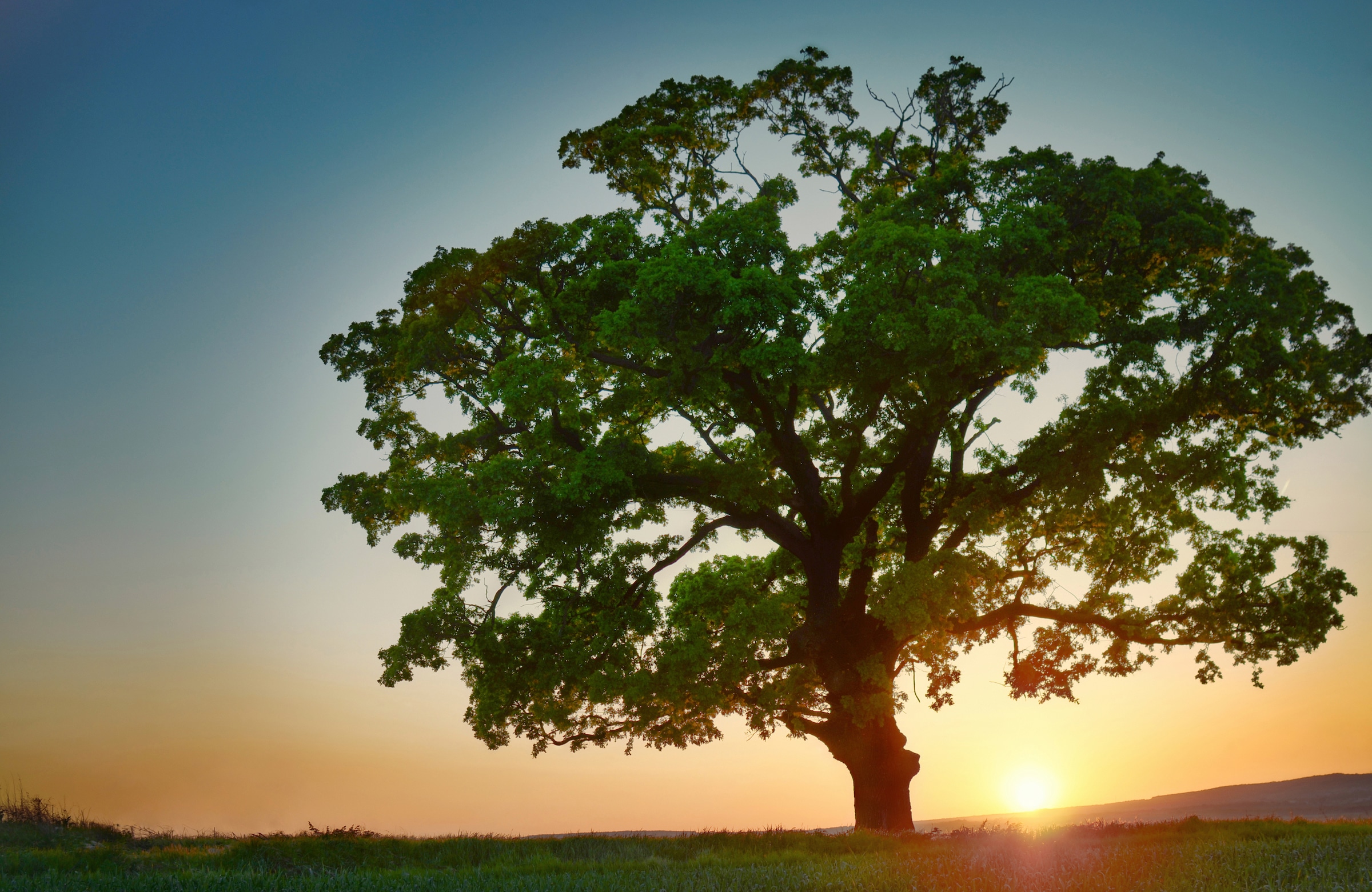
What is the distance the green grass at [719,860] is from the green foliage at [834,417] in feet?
14.5

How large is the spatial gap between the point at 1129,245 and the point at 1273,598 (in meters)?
9.42

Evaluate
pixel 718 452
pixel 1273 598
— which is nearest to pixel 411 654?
pixel 718 452

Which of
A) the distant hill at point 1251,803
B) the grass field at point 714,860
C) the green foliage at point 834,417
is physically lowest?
the distant hill at point 1251,803

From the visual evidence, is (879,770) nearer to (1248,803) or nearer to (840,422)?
(840,422)

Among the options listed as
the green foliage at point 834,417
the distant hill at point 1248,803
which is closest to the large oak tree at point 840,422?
the green foliage at point 834,417

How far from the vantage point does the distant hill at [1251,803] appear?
30797 millimetres

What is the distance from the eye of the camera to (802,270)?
756 inches

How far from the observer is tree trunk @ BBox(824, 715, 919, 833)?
21328 millimetres

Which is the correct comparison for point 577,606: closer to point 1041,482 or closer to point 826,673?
point 826,673

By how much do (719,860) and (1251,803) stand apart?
31.8m

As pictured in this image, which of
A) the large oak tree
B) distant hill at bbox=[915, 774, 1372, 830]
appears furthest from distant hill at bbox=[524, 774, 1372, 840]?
the large oak tree

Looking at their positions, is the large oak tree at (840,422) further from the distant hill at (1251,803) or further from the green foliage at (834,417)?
the distant hill at (1251,803)

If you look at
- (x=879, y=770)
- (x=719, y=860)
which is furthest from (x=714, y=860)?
(x=879, y=770)

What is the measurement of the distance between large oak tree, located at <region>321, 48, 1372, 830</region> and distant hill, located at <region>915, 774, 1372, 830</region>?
9832mm
